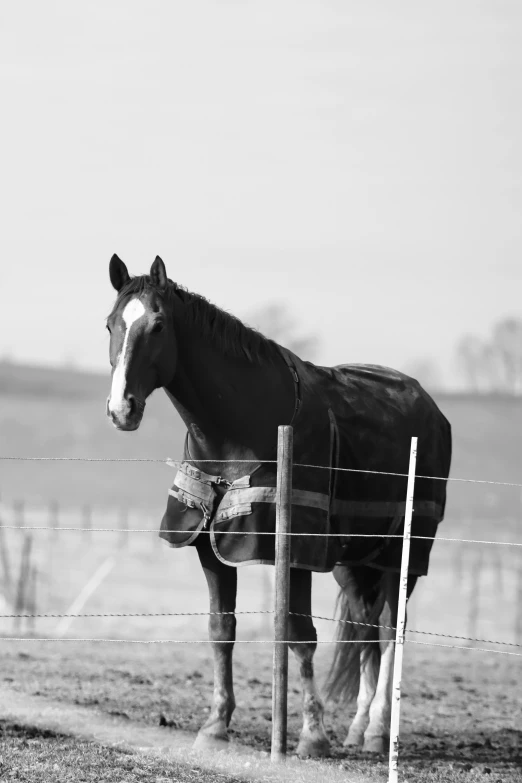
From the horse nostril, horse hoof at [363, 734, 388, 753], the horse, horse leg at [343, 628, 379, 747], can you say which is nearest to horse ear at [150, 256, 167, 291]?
the horse

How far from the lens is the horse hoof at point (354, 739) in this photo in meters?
7.40

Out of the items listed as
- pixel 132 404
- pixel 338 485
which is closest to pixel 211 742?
pixel 338 485

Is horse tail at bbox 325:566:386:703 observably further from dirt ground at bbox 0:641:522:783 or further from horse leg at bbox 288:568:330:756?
horse leg at bbox 288:568:330:756

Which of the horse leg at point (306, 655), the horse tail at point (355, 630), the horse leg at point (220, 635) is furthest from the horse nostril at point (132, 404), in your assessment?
the horse tail at point (355, 630)

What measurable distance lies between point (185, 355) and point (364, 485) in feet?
5.26

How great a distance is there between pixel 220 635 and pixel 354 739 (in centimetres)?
150

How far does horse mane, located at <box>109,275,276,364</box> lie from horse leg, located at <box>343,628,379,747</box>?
246 centimetres

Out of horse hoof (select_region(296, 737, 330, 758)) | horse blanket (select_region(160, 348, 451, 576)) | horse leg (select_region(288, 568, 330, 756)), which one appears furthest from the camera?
horse hoof (select_region(296, 737, 330, 758))

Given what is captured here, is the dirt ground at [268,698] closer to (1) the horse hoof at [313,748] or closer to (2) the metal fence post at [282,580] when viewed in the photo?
(1) the horse hoof at [313,748]

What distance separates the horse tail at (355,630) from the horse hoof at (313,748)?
3.35 ft

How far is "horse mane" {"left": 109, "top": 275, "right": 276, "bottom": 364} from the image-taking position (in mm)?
6238

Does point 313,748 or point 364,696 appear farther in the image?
point 364,696

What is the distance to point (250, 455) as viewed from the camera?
21.4 ft

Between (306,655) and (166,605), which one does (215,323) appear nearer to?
(306,655)
